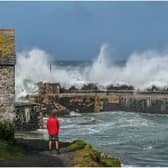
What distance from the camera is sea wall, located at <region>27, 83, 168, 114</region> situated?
137 ft

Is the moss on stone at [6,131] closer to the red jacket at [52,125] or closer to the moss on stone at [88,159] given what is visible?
the red jacket at [52,125]

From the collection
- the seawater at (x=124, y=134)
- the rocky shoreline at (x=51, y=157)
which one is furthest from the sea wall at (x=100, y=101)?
the rocky shoreline at (x=51, y=157)

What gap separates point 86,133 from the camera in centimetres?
2928

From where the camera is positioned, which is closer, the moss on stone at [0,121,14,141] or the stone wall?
the moss on stone at [0,121,14,141]

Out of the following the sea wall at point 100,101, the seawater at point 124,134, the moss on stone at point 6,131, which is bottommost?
the seawater at point 124,134

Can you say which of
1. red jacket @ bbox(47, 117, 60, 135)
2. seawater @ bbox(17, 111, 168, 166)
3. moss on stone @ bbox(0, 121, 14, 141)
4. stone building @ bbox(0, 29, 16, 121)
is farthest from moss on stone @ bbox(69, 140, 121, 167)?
seawater @ bbox(17, 111, 168, 166)

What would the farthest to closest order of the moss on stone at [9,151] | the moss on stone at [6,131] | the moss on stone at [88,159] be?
the moss on stone at [6,131], the moss on stone at [9,151], the moss on stone at [88,159]

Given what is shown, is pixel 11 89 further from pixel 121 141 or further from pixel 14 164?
pixel 121 141

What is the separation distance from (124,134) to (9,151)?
1437 centimetres

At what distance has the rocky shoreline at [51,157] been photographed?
1380 cm

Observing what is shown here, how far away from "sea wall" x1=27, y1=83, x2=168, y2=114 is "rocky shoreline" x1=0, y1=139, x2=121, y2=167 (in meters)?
25.0

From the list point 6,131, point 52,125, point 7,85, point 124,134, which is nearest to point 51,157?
point 52,125

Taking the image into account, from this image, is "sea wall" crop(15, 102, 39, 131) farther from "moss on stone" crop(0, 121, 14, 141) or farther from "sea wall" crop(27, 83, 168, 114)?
"moss on stone" crop(0, 121, 14, 141)

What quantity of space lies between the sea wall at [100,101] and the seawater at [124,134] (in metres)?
1.05
